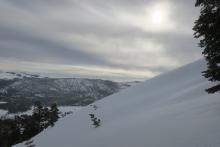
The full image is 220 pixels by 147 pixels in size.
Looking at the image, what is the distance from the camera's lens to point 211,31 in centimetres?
1506

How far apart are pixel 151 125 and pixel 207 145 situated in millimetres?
7234

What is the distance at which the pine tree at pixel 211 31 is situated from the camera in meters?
15.0

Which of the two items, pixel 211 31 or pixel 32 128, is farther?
pixel 32 128

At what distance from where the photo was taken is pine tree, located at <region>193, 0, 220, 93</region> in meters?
15.0

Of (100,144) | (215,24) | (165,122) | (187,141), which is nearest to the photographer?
(187,141)

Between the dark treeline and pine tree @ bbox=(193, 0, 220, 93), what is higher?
pine tree @ bbox=(193, 0, 220, 93)

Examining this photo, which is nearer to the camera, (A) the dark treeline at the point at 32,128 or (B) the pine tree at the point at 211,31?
(B) the pine tree at the point at 211,31

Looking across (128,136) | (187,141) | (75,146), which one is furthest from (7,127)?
(187,141)

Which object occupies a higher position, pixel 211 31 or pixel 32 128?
pixel 211 31

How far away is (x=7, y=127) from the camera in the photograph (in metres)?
94.4

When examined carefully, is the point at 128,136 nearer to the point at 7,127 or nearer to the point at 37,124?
the point at 37,124

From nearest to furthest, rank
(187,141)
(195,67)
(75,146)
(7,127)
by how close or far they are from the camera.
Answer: (187,141)
(75,146)
(195,67)
(7,127)

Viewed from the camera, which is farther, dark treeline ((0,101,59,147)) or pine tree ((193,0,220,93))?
dark treeline ((0,101,59,147))

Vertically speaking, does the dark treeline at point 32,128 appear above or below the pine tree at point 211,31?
below
